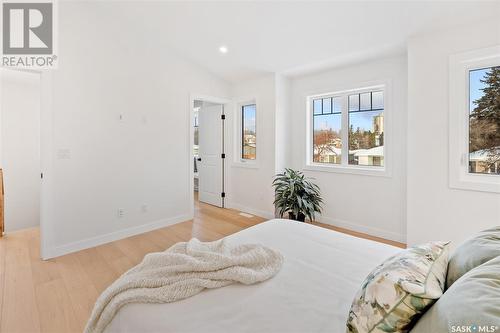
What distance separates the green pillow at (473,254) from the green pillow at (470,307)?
134 millimetres

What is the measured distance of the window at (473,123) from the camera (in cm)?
246

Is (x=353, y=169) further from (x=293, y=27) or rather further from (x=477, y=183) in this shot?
(x=293, y=27)

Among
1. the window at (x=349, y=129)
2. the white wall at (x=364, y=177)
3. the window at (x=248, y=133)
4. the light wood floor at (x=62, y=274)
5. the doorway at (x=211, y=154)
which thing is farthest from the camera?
the doorway at (x=211, y=154)

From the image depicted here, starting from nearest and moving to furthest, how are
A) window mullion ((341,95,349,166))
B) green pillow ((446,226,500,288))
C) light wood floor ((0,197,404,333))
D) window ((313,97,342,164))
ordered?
1. green pillow ((446,226,500,288))
2. light wood floor ((0,197,404,333))
3. window mullion ((341,95,349,166))
4. window ((313,97,342,164))

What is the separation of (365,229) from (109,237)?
3.47 meters

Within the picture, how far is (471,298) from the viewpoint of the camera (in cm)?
60

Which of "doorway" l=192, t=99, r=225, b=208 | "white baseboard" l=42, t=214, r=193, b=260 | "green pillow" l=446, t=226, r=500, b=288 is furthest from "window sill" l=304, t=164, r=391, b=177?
"green pillow" l=446, t=226, r=500, b=288

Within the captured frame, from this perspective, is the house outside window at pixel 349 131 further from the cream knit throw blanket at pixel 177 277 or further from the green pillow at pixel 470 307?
the green pillow at pixel 470 307

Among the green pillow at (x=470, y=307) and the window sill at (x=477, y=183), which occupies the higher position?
the window sill at (x=477, y=183)

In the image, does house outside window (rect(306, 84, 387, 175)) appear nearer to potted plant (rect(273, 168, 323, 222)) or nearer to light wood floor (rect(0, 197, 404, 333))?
potted plant (rect(273, 168, 323, 222))

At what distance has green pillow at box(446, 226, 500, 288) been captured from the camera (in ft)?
2.73

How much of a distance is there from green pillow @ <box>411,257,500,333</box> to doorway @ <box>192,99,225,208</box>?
4470 millimetres

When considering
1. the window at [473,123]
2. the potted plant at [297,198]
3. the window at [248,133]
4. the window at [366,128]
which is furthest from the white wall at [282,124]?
the window at [473,123]

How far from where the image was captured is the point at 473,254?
0.87 m
